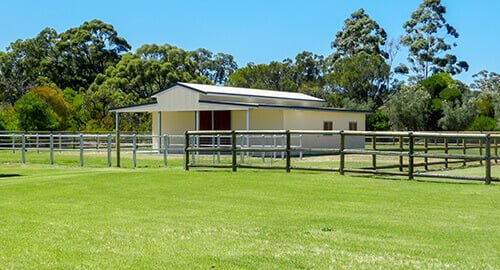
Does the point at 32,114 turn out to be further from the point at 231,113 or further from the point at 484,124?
the point at 484,124

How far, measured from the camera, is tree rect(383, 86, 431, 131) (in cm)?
5106

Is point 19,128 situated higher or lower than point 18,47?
lower

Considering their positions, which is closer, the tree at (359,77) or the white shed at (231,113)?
the white shed at (231,113)

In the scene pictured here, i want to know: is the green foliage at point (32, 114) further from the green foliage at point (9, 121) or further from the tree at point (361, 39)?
the tree at point (361, 39)

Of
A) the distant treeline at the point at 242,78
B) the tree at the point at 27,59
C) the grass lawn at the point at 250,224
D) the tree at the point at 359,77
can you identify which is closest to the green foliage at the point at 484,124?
the distant treeline at the point at 242,78

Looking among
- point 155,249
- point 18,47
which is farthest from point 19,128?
point 155,249

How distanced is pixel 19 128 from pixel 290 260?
36746 mm

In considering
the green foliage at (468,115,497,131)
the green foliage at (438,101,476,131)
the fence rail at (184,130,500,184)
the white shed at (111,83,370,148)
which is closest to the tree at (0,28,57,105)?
the white shed at (111,83,370,148)

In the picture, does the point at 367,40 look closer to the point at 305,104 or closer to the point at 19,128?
the point at 305,104

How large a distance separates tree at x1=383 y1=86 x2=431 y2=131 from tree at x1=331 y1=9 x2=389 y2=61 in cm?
1750

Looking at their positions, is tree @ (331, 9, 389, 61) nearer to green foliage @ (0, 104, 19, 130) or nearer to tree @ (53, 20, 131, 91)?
tree @ (53, 20, 131, 91)

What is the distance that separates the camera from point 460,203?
9.67m

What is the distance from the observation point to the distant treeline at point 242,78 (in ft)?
159

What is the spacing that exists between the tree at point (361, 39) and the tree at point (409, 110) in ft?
57.4
